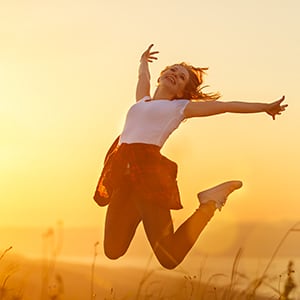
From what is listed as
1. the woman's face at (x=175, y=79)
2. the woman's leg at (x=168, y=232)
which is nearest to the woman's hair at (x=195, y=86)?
the woman's face at (x=175, y=79)

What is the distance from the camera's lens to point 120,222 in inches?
278

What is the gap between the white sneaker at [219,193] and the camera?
23.4 feet

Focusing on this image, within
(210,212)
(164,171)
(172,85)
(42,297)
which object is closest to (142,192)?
(164,171)

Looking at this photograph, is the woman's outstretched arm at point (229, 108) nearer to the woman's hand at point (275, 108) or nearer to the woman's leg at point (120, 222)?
the woman's hand at point (275, 108)

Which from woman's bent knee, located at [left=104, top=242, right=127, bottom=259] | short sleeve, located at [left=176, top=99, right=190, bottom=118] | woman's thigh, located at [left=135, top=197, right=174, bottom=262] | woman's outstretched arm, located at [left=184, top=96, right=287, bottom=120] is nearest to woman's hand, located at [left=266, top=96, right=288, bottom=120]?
woman's outstretched arm, located at [left=184, top=96, right=287, bottom=120]

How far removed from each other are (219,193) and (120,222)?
1137 millimetres

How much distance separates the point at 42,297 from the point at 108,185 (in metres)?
3.34

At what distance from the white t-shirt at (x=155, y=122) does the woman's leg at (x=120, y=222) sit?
0.58m

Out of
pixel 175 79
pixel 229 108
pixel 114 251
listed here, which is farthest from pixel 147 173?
pixel 175 79

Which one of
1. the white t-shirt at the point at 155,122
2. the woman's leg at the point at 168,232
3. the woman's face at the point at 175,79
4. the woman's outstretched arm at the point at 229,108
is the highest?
the woman's face at the point at 175,79

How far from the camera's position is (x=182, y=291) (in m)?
5.49

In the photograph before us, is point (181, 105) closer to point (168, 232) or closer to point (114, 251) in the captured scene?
point (168, 232)

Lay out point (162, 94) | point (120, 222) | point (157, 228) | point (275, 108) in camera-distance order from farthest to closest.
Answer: point (162, 94) < point (120, 222) < point (157, 228) < point (275, 108)

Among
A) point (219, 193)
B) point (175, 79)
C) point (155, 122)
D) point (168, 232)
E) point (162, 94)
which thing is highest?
point (175, 79)
